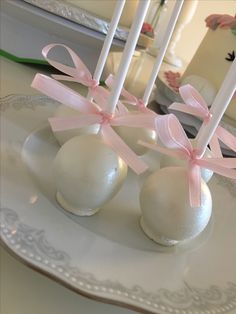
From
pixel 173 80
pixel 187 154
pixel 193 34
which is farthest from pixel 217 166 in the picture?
pixel 193 34

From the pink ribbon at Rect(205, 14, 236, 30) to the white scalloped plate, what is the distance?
30 cm

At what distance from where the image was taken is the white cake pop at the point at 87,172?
269 millimetres

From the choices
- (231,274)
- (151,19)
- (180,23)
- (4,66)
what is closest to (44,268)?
(231,274)

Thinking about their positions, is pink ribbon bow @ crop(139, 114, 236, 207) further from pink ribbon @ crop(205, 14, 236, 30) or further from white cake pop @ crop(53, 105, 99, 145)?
pink ribbon @ crop(205, 14, 236, 30)

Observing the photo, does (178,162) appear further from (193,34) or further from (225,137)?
(193,34)

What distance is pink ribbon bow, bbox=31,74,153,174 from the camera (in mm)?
284

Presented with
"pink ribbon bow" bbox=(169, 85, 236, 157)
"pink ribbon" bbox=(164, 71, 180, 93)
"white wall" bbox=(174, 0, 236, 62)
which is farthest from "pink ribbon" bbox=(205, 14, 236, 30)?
"white wall" bbox=(174, 0, 236, 62)

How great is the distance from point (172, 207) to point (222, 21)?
1.21ft

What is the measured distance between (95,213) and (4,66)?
0.99ft

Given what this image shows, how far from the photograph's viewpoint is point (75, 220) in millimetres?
284

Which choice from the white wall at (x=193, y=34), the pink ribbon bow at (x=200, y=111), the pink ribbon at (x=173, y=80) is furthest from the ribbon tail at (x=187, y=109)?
the white wall at (x=193, y=34)

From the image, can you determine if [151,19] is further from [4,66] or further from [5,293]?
[5,293]

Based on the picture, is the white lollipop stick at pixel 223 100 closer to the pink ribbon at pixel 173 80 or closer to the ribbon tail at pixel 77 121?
the ribbon tail at pixel 77 121

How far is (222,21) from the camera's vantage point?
552 millimetres
